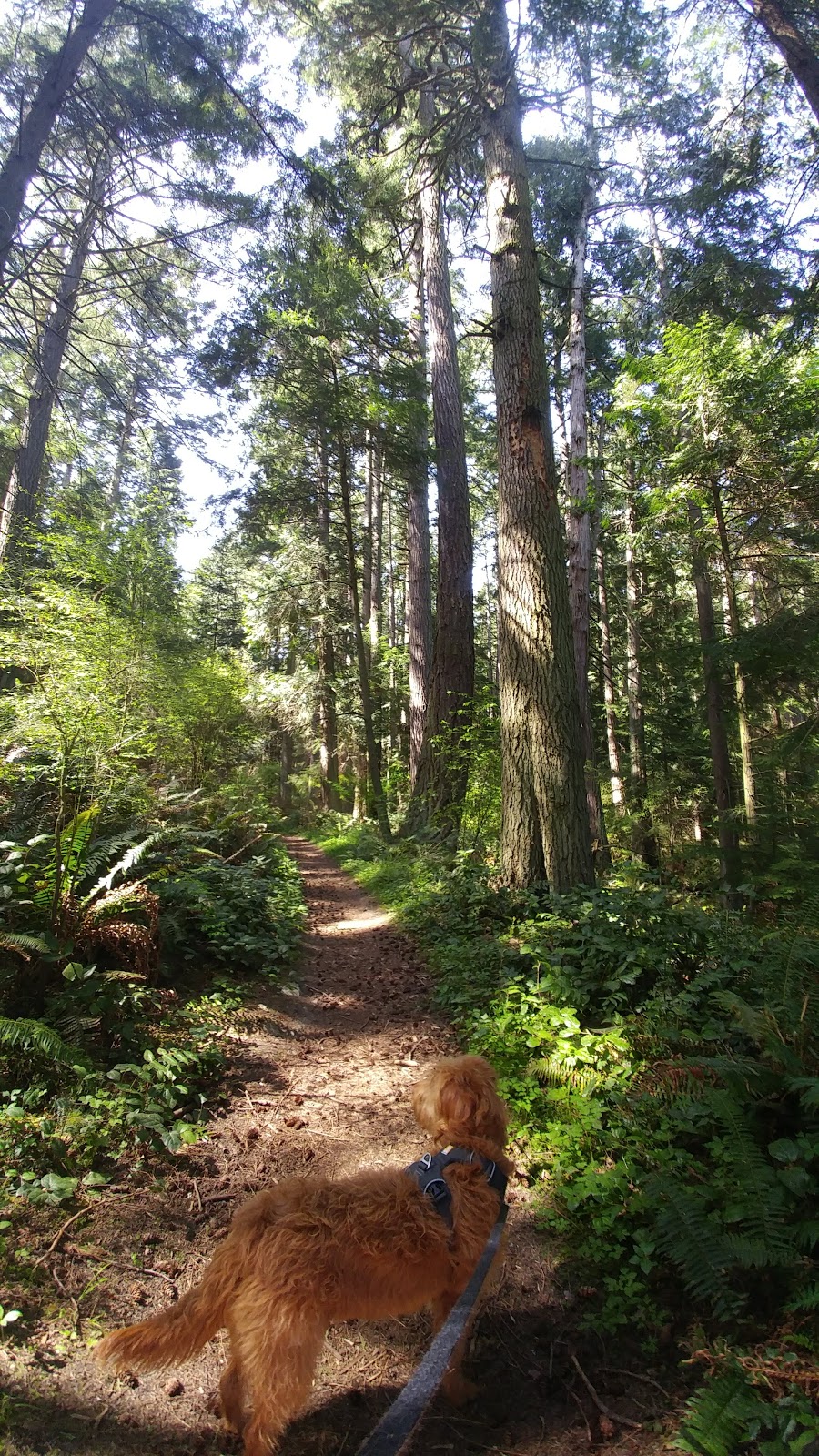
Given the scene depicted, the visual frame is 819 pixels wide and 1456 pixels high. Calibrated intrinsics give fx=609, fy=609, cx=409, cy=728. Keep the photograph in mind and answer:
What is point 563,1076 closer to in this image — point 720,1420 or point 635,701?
point 720,1420

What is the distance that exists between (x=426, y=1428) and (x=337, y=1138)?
1.52m

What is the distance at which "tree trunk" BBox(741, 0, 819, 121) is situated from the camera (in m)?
6.03

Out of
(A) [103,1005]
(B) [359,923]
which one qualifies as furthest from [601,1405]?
(B) [359,923]

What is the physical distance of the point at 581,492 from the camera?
38.1 feet

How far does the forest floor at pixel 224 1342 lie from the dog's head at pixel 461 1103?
0.71m

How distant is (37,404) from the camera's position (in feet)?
33.6

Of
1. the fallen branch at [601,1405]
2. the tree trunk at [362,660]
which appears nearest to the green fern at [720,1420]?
the fallen branch at [601,1405]

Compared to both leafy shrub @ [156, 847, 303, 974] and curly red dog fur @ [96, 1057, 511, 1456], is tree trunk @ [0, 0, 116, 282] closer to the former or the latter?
leafy shrub @ [156, 847, 303, 974]

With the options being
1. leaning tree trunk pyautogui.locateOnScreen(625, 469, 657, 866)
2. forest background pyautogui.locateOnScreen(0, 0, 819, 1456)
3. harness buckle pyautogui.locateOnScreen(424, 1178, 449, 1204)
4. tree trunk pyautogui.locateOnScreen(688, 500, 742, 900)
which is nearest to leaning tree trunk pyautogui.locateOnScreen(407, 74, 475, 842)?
forest background pyautogui.locateOnScreen(0, 0, 819, 1456)

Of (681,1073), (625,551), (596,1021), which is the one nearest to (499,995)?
(596,1021)

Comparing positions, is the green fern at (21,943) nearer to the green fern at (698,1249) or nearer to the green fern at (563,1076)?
the green fern at (563,1076)

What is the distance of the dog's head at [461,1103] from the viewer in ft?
Result: 7.77

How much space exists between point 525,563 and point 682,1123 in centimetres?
489

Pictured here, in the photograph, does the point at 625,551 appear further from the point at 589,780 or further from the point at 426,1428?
the point at 426,1428
